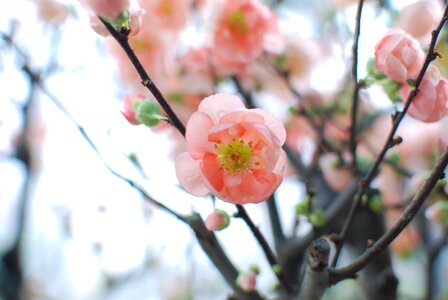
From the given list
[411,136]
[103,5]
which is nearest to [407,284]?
[411,136]

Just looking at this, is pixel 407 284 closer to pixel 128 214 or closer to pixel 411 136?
pixel 411 136

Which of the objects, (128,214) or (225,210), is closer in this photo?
(225,210)

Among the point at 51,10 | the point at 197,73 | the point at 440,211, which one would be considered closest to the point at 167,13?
the point at 197,73

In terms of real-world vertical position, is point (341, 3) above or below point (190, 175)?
below

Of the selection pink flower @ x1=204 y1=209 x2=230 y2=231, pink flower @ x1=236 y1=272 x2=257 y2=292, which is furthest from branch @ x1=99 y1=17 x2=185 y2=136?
pink flower @ x1=236 y1=272 x2=257 y2=292

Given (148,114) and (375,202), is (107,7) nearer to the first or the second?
(148,114)
